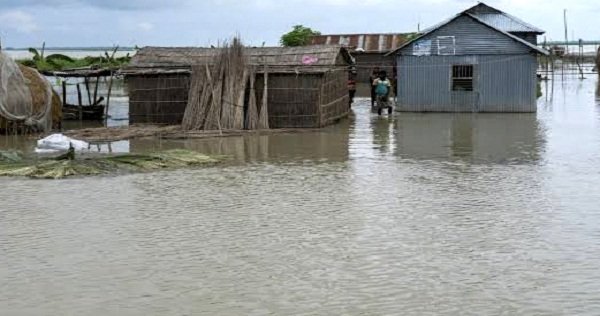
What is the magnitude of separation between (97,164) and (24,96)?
24.8 ft

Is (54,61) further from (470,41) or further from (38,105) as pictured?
(470,41)

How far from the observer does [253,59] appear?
66.8 feet

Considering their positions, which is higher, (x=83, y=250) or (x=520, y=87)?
(x=520, y=87)

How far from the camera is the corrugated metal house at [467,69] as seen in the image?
947 inches

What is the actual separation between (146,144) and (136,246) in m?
9.52

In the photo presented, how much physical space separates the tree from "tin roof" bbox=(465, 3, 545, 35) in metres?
14.7

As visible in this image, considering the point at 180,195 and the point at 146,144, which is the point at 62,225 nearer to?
the point at 180,195

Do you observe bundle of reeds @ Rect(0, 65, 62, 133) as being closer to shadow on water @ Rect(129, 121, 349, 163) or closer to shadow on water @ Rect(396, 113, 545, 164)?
shadow on water @ Rect(129, 121, 349, 163)

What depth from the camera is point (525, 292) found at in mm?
6094

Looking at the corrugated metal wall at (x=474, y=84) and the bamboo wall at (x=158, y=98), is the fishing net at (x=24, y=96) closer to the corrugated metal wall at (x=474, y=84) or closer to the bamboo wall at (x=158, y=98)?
the bamboo wall at (x=158, y=98)

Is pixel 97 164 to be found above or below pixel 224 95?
below

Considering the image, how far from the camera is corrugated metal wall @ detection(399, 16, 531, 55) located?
24062mm

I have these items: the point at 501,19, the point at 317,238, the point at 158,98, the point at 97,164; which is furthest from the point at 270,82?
the point at 501,19

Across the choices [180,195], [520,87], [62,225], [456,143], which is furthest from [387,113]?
[62,225]
